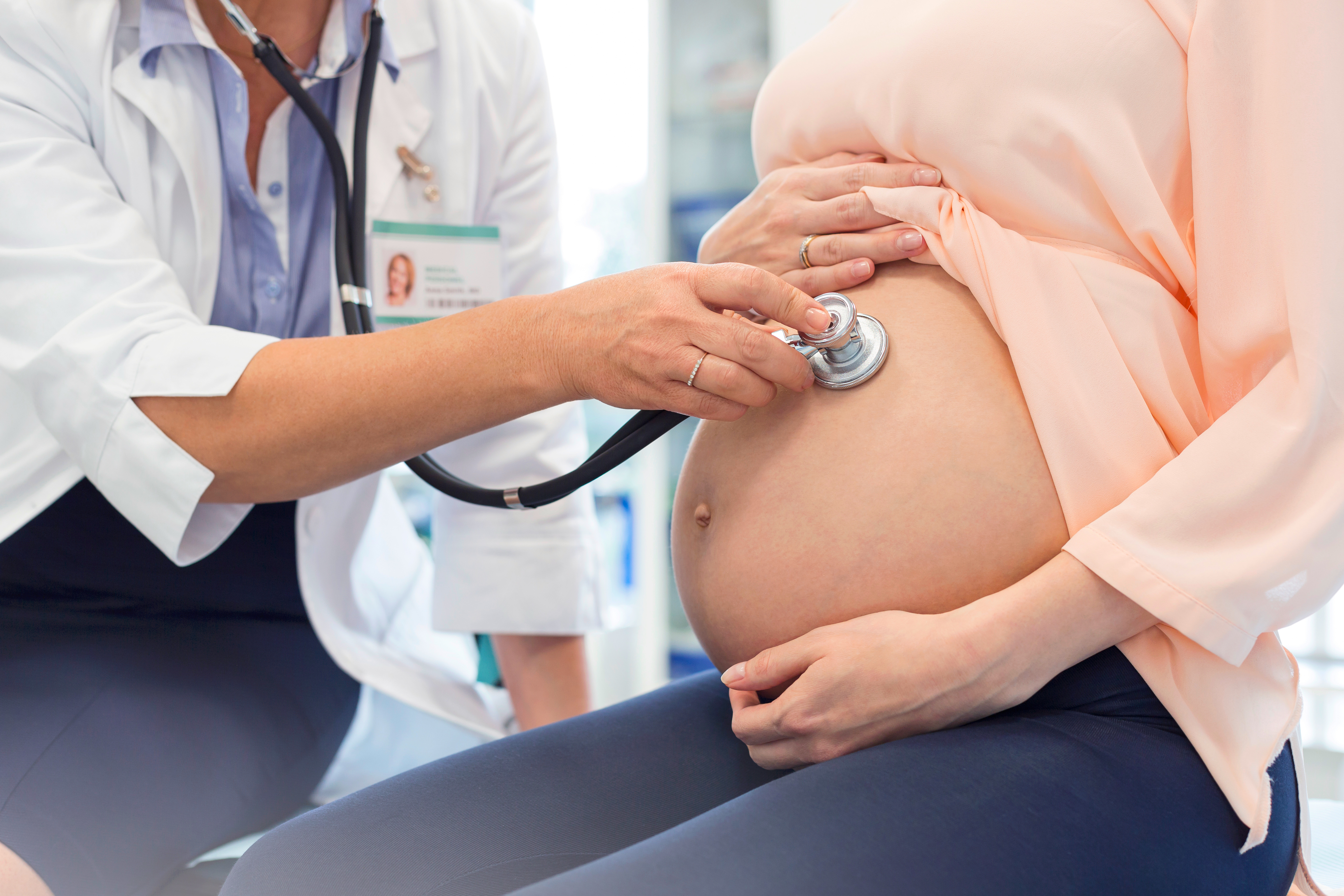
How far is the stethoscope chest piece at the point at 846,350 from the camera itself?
73 centimetres

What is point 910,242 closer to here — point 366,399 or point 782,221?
point 782,221

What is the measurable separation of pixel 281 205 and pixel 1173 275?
0.98 meters

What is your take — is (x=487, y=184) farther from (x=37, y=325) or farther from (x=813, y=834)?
(x=813, y=834)

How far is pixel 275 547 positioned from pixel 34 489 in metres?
0.29

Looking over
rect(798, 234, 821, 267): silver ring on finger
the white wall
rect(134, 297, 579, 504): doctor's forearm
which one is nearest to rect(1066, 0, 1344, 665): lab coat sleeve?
rect(798, 234, 821, 267): silver ring on finger

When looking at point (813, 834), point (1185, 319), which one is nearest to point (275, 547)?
point (813, 834)

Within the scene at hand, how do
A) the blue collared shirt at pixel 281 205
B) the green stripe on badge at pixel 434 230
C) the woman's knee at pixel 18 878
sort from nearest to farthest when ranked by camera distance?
the woman's knee at pixel 18 878, the blue collared shirt at pixel 281 205, the green stripe on badge at pixel 434 230

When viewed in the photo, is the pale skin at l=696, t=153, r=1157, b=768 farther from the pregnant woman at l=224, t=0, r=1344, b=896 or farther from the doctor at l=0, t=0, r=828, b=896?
the doctor at l=0, t=0, r=828, b=896

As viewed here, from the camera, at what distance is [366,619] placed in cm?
126

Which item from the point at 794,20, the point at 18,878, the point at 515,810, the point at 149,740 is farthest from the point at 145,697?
the point at 794,20

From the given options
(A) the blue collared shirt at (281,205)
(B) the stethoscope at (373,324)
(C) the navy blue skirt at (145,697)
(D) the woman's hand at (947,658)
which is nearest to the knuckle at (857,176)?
(B) the stethoscope at (373,324)

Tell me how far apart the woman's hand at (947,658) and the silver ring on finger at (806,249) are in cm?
35

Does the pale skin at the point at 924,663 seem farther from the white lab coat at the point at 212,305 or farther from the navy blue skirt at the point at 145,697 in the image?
the navy blue skirt at the point at 145,697

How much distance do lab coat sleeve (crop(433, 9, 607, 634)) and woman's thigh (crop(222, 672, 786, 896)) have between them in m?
0.40
